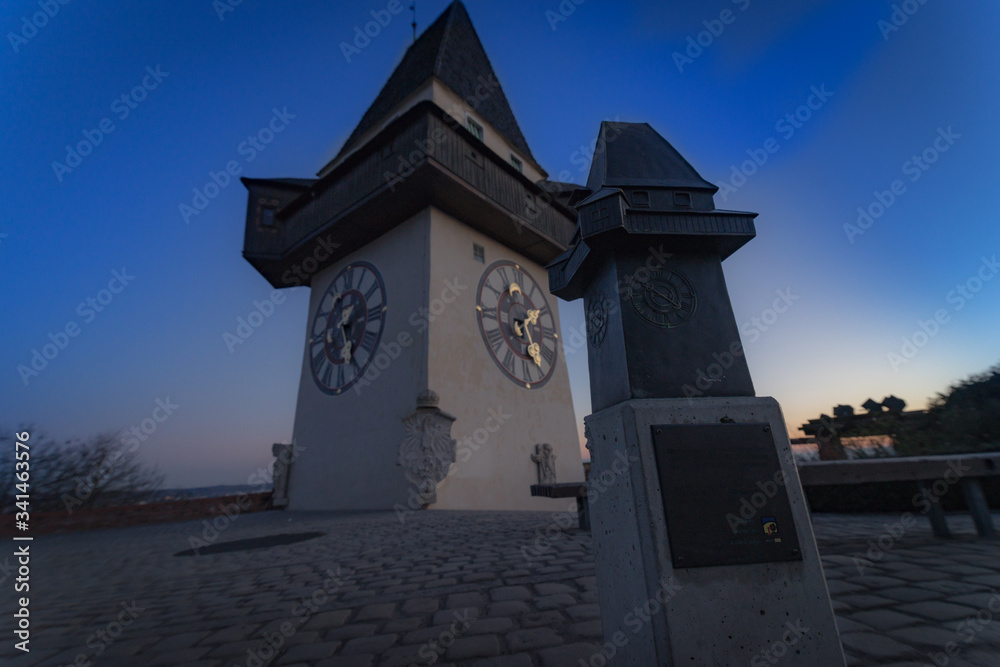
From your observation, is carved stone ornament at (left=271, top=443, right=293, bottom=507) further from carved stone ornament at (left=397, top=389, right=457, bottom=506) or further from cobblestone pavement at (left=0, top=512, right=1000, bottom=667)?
cobblestone pavement at (left=0, top=512, right=1000, bottom=667)

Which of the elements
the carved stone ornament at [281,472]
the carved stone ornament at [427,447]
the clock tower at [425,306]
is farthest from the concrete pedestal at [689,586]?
the carved stone ornament at [281,472]

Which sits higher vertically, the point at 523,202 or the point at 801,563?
the point at 523,202

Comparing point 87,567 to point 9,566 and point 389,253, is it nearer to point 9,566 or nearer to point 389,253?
point 9,566

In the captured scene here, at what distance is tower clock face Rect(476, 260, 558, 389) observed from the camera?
11078 mm

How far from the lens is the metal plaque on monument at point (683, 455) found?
55.4 inches

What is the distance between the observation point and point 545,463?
10977 mm

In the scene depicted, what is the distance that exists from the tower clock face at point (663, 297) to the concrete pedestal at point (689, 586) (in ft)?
1.24

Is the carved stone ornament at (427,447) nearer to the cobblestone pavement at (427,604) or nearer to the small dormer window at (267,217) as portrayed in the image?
the cobblestone pavement at (427,604)

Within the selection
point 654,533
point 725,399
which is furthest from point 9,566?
point 725,399

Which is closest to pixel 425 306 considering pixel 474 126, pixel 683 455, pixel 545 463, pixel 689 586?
pixel 545 463

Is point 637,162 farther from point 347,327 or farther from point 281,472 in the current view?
point 281,472

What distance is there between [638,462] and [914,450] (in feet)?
28.0

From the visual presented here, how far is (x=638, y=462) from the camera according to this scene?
1525mm

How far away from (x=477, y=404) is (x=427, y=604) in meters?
7.53
